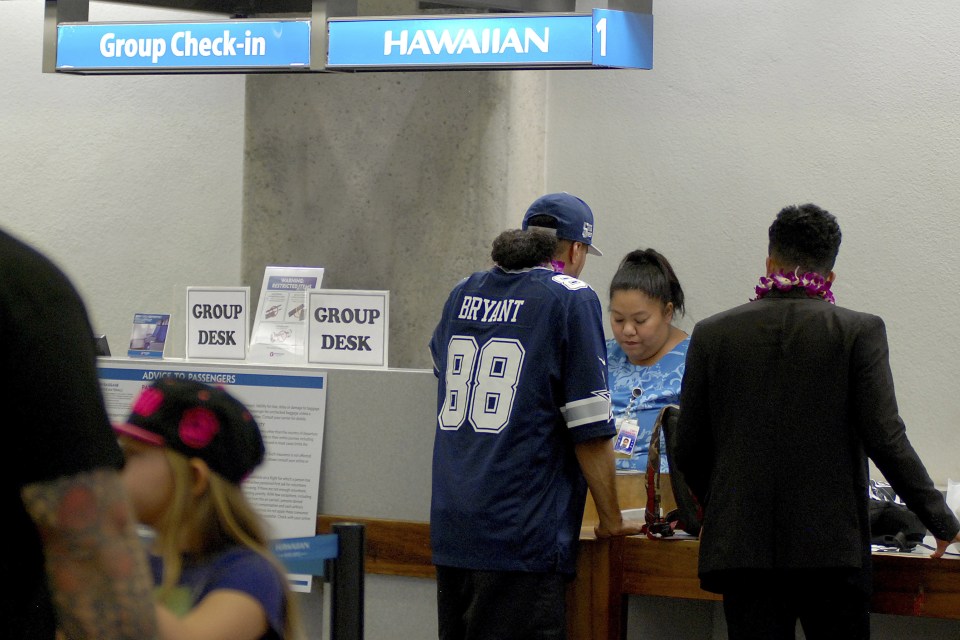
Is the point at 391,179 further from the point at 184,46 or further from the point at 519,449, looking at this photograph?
the point at 519,449

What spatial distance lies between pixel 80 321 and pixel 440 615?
2.27 meters

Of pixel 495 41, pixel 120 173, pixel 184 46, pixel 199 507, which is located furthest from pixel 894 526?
pixel 120 173

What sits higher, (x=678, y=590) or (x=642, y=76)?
(x=642, y=76)

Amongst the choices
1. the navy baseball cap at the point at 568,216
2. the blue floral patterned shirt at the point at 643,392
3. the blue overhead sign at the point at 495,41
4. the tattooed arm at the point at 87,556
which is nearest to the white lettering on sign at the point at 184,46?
the blue overhead sign at the point at 495,41

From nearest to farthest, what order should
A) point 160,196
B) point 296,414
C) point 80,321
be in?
point 80,321, point 296,414, point 160,196

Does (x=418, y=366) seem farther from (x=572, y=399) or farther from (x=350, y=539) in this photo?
(x=350, y=539)

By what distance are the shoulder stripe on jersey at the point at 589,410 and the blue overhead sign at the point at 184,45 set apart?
5.08ft

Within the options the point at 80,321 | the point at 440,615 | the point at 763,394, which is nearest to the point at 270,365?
the point at 440,615

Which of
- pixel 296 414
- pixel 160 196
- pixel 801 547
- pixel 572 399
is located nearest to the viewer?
pixel 801 547

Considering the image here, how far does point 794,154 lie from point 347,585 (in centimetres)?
351

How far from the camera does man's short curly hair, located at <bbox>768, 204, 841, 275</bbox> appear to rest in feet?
9.96

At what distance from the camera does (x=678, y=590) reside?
3.63 meters

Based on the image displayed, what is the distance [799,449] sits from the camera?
2951 mm

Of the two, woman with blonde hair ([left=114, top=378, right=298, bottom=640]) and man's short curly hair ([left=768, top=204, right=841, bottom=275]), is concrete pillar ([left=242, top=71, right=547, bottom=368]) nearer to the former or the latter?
man's short curly hair ([left=768, top=204, right=841, bottom=275])
